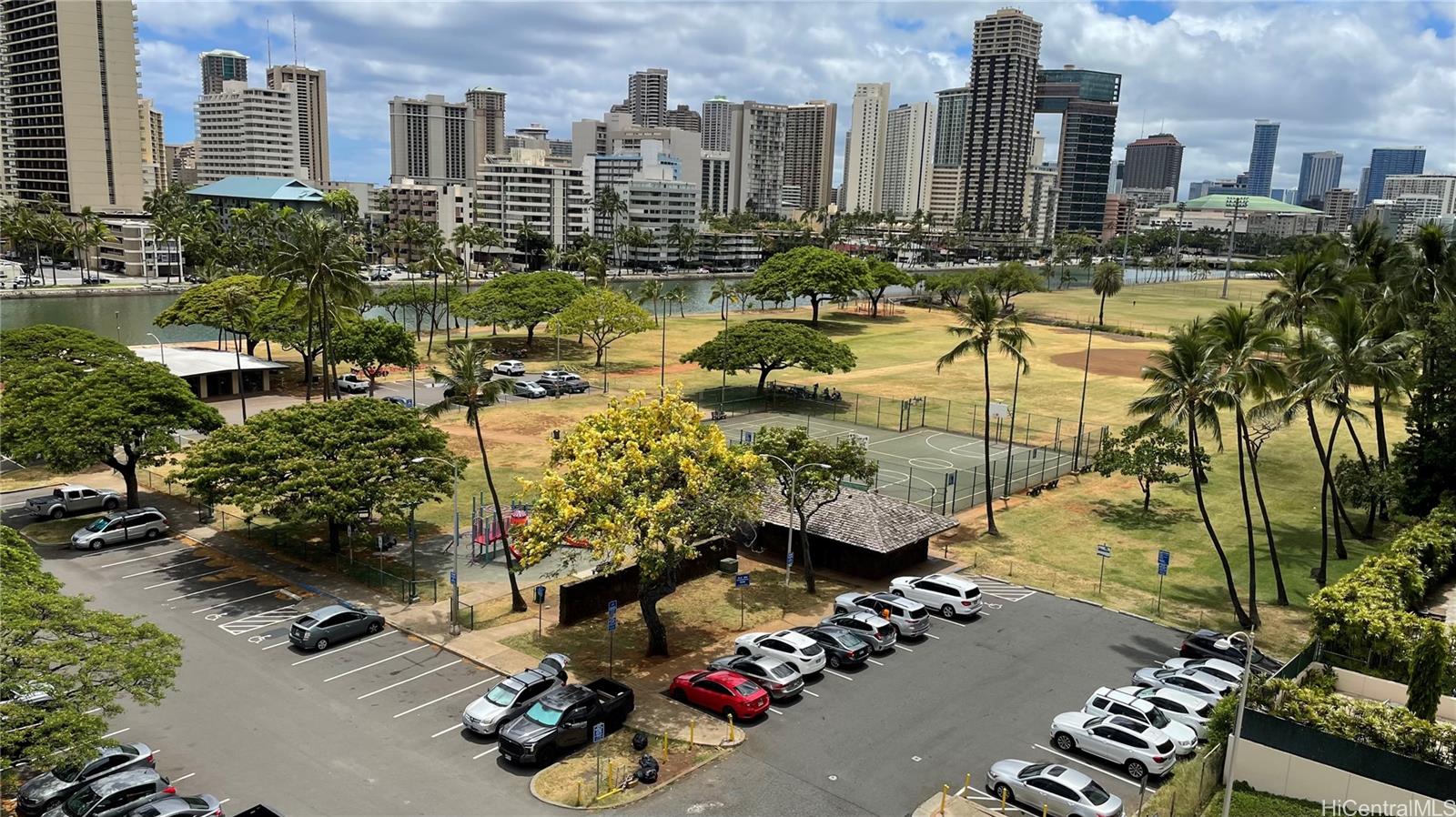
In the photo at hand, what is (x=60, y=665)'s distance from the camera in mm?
22078

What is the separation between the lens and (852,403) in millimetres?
77188

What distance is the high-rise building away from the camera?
182500 mm

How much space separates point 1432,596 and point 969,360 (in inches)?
2624

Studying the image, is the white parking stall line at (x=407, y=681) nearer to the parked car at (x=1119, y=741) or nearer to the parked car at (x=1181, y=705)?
the parked car at (x=1119, y=741)

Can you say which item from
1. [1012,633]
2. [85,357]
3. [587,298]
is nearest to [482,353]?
[1012,633]

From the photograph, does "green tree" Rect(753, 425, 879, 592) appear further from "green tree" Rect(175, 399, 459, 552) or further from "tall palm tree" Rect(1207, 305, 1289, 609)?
"tall palm tree" Rect(1207, 305, 1289, 609)

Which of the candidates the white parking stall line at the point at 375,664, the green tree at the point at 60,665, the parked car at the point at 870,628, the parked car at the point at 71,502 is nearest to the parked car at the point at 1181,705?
the parked car at the point at 870,628

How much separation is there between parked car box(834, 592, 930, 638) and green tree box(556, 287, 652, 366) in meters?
59.6

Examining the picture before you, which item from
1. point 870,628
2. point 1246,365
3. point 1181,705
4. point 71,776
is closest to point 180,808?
point 71,776

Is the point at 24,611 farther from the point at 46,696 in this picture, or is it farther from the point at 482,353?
the point at 482,353

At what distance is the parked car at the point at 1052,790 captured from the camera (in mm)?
22719

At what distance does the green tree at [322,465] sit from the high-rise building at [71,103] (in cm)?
18427

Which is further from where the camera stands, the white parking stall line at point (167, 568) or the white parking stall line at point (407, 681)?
the white parking stall line at point (167, 568)

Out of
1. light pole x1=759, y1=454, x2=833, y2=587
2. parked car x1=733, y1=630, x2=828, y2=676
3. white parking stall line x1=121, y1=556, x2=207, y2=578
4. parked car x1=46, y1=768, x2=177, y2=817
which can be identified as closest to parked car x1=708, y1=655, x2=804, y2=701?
parked car x1=733, y1=630, x2=828, y2=676
